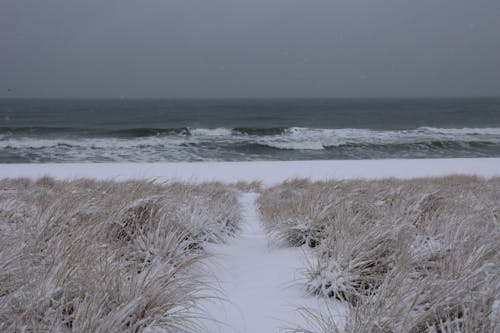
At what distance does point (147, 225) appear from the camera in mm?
3086

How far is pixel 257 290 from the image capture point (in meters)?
2.45

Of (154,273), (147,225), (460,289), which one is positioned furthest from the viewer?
(147,225)

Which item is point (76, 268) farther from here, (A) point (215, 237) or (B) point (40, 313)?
(A) point (215, 237)

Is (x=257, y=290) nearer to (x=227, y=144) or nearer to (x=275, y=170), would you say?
(x=275, y=170)

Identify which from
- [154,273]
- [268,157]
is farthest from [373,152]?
[154,273]

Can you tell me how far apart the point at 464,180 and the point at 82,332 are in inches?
376

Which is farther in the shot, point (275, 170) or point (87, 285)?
point (275, 170)

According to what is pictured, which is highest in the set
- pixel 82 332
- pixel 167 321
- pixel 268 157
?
pixel 82 332

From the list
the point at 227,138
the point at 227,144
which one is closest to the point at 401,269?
the point at 227,144

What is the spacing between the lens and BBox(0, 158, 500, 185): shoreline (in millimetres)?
12086

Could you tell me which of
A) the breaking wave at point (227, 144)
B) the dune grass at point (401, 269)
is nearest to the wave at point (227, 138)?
the breaking wave at point (227, 144)

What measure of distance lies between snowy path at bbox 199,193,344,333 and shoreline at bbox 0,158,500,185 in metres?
8.00

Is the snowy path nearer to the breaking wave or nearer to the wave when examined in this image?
the breaking wave

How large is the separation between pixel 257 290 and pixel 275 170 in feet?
36.0
